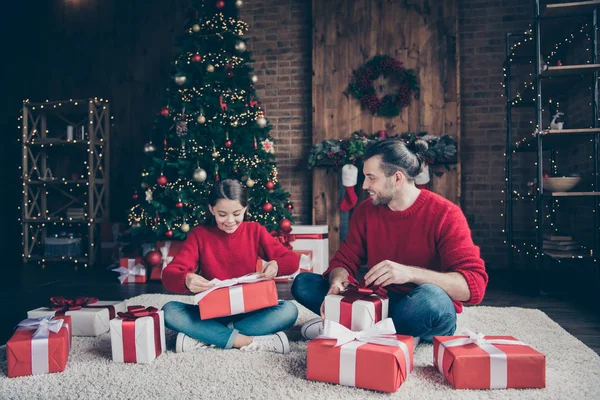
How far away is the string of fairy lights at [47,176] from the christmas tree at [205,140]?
123cm

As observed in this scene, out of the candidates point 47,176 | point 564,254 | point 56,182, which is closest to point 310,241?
point 564,254

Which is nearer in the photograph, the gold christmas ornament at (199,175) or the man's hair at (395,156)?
the man's hair at (395,156)

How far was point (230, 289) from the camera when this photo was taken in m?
1.95

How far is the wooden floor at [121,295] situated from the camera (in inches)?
104

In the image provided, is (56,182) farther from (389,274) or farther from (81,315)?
(389,274)

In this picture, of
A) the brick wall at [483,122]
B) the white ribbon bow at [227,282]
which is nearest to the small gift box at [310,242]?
the brick wall at [483,122]

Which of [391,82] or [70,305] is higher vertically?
[391,82]

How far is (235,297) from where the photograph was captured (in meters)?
1.95

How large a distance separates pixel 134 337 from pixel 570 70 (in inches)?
124

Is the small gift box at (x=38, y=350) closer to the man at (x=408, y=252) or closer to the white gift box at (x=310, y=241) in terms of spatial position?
the man at (x=408, y=252)

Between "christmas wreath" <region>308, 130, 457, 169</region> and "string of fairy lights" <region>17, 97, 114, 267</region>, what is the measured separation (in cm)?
244

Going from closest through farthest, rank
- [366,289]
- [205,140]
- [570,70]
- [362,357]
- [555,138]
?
[362,357] < [366,289] < [570,70] < [555,138] < [205,140]

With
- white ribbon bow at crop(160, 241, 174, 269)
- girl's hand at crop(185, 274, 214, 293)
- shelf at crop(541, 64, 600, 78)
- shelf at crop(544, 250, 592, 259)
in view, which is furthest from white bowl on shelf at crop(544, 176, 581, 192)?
white ribbon bow at crop(160, 241, 174, 269)

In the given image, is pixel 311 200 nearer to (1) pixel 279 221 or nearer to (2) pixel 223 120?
(1) pixel 279 221
